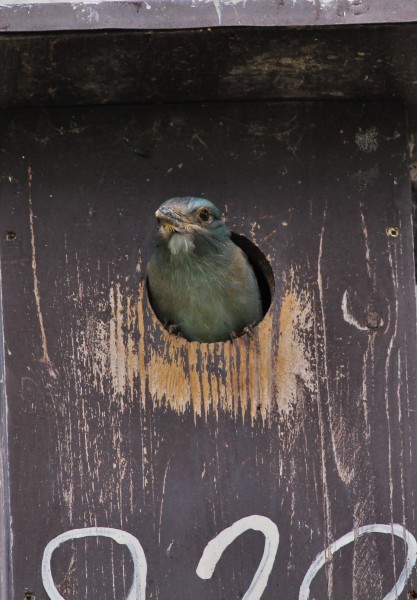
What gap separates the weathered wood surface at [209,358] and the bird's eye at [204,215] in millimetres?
79

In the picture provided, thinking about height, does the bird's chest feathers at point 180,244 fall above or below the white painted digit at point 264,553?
above

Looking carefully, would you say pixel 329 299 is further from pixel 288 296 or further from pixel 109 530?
pixel 109 530

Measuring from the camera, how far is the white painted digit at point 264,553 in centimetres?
415

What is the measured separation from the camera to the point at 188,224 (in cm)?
444

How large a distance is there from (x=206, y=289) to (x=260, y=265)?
0.75ft

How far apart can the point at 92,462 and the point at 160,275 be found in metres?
0.74

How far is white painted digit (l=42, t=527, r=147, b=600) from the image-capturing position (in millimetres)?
4160

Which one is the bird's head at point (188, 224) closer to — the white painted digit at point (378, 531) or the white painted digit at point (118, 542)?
the white painted digit at point (118, 542)

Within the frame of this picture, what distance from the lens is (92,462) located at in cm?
425

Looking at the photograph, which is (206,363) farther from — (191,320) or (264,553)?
(264,553)

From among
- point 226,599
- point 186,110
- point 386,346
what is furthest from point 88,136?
point 226,599

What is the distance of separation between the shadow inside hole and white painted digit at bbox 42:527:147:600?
97cm

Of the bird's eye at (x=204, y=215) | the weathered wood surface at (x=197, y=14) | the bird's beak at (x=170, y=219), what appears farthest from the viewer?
the bird's eye at (x=204, y=215)

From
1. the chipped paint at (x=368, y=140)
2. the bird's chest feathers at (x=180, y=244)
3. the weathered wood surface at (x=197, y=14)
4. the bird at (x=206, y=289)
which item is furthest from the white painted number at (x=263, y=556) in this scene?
the weathered wood surface at (x=197, y=14)
